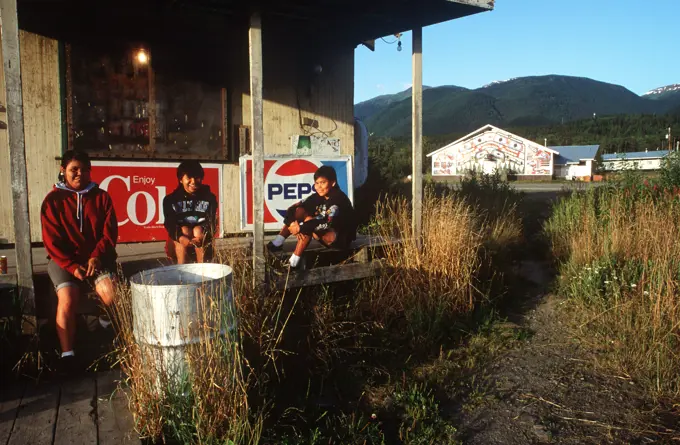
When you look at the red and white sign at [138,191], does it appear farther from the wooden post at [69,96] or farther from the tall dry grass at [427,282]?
the tall dry grass at [427,282]

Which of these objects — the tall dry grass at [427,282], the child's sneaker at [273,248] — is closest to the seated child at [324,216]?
the child's sneaker at [273,248]

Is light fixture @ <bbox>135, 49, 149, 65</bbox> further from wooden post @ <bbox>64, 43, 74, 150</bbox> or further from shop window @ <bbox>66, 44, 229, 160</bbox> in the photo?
wooden post @ <bbox>64, 43, 74, 150</bbox>

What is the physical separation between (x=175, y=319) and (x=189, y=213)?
102 inches

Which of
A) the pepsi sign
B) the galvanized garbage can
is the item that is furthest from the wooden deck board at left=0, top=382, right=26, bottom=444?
the pepsi sign

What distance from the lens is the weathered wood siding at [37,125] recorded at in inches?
235

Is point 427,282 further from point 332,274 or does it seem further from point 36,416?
point 36,416

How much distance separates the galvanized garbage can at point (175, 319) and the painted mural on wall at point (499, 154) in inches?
2179

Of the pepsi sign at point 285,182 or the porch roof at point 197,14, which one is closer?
the porch roof at point 197,14

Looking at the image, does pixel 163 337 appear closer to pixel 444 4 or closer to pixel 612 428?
pixel 612 428

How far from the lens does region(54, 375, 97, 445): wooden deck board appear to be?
3.36 meters

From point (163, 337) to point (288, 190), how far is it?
123 inches

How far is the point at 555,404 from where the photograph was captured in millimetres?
4496

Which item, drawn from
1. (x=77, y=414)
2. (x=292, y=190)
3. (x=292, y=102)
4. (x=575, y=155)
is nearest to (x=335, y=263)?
(x=292, y=190)

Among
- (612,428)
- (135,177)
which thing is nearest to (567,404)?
(612,428)
